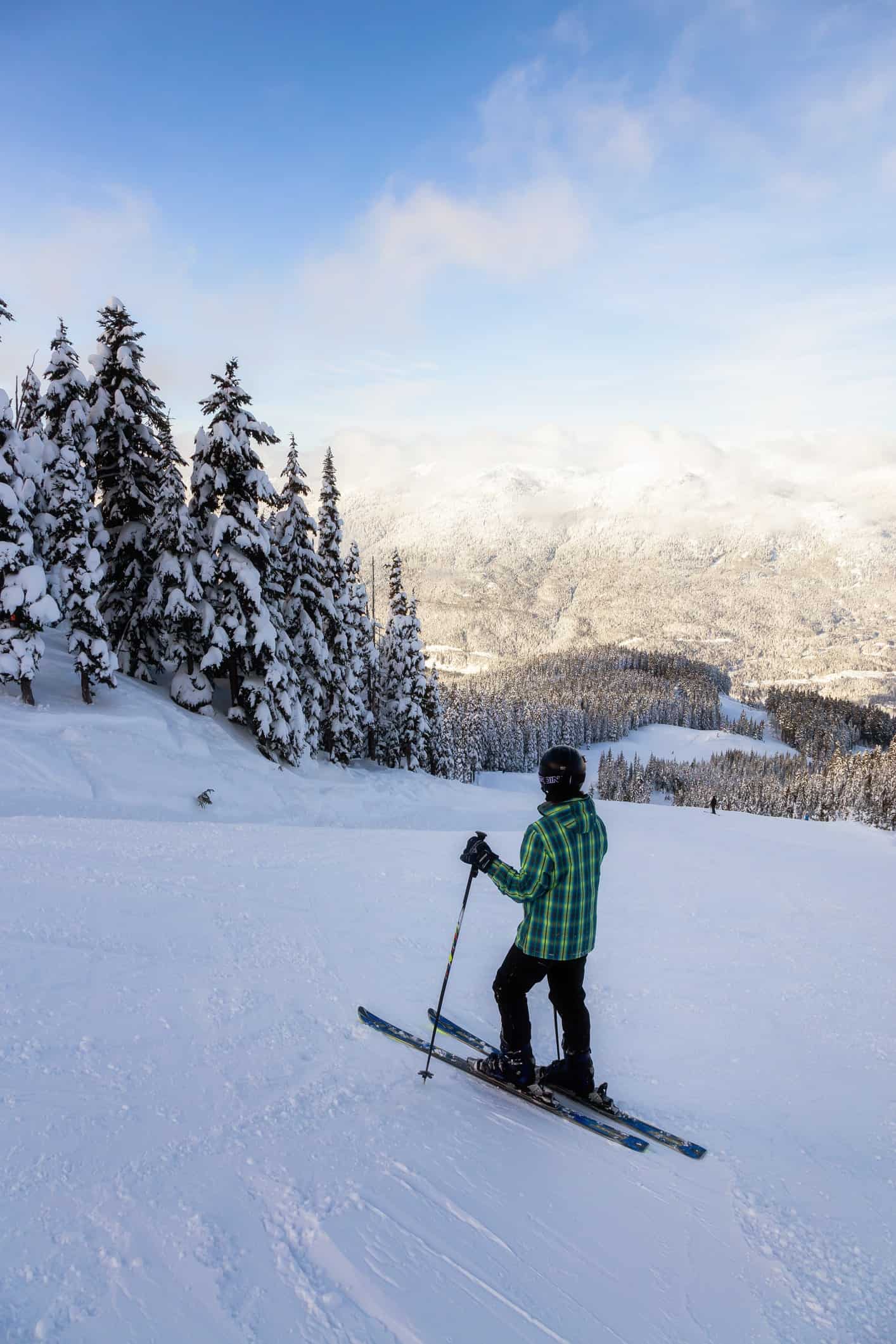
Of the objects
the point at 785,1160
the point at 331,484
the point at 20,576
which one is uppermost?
the point at 331,484

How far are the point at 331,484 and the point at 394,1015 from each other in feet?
85.6

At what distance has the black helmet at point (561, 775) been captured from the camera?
466 cm

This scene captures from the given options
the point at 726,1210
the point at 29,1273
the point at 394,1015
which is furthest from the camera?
the point at 394,1015

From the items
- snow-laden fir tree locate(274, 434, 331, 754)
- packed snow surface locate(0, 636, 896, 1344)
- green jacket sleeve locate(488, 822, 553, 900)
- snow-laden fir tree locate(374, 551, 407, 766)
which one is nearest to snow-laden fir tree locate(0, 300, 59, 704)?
snow-laden fir tree locate(274, 434, 331, 754)

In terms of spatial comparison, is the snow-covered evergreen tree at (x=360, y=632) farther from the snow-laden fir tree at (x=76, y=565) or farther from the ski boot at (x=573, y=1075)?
the ski boot at (x=573, y=1075)

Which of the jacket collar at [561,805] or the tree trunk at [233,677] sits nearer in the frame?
the jacket collar at [561,805]

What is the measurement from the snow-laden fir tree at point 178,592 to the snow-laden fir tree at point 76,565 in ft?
7.64

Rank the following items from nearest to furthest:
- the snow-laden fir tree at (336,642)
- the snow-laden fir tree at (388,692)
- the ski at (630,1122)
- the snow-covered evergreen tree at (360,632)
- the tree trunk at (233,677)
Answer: the ski at (630,1122) → the tree trunk at (233,677) → the snow-laden fir tree at (336,642) → the snow-covered evergreen tree at (360,632) → the snow-laden fir tree at (388,692)

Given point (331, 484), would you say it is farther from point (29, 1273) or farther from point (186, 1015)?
point (29, 1273)

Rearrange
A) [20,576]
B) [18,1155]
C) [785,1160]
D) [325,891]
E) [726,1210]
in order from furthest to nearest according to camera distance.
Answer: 1. [20,576]
2. [325,891]
3. [785,1160]
4. [726,1210]
5. [18,1155]

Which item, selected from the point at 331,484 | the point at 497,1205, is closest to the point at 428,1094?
the point at 497,1205

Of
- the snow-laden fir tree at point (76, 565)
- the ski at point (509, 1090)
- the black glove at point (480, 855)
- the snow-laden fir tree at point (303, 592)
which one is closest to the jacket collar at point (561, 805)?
the black glove at point (480, 855)

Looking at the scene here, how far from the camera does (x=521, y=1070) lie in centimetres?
491

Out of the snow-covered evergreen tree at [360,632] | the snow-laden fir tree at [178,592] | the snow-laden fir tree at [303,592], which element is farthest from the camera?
the snow-covered evergreen tree at [360,632]
